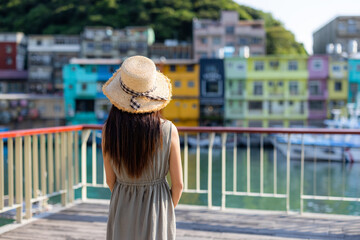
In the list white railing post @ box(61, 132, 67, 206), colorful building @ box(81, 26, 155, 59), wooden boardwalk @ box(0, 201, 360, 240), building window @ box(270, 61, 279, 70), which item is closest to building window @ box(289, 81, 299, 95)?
building window @ box(270, 61, 279, 70)

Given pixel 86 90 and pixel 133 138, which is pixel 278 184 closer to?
pixel 133 138

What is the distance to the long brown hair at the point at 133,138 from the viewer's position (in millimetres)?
1866

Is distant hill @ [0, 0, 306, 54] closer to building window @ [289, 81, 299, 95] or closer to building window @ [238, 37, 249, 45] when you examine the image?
building window @ [238, 37, 249, 45]

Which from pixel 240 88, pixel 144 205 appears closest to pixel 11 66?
pixel 240 88

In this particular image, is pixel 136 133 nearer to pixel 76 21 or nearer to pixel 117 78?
pixel 117 78

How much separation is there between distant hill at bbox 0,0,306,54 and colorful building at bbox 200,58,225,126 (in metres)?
11.9

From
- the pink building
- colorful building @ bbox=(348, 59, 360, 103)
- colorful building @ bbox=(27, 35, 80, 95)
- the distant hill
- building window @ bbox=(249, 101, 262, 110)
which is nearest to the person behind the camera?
colorful building @ bbox=(348, 59, 360, 103)

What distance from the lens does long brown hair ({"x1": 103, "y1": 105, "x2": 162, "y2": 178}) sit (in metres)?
1.87

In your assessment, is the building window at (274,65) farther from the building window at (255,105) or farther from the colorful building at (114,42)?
the colorful building at (114,42)

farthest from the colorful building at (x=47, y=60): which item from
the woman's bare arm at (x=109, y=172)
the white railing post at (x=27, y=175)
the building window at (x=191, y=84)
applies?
the woman's bare arm at (x=109, y=172)

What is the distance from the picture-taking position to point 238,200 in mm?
12672

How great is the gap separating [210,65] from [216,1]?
667 inches

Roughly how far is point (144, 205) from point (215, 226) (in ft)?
5.90

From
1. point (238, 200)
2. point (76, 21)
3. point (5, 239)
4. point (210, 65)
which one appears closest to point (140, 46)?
point (210, 65)
